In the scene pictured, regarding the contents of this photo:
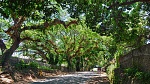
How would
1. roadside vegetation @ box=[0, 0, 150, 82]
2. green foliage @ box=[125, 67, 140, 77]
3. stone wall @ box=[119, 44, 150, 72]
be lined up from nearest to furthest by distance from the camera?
roadside vegetation @ box=[0, 0, 150, 82] → stone wall @ box=[119, 44, 150, 72] → green foliage @ box=[125, 67, 140, 77]

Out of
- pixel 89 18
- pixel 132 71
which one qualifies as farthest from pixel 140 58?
pixel 89 18

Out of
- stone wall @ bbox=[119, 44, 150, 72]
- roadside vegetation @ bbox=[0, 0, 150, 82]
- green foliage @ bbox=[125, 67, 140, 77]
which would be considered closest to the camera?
roadside vegetation @ bbox=[0, 0, 150, 82]

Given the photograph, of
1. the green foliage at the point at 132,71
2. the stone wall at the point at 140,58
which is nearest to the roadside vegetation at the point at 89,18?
the green foliage at the point at 132,71

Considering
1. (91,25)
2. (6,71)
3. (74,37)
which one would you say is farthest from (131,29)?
(74,37)

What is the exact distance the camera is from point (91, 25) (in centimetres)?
1057

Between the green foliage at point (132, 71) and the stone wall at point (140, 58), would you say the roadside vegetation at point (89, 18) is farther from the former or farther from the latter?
the stone wall at point (140, 58)

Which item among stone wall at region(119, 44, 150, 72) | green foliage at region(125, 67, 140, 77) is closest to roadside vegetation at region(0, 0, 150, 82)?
green foliage at region(125, 67, 140, 77)

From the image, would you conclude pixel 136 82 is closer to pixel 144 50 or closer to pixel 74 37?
pixel 144 50

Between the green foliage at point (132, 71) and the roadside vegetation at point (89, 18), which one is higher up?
the roadside vegetation at point (89, 18)

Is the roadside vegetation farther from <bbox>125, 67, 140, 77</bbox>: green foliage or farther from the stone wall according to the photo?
the stone wall

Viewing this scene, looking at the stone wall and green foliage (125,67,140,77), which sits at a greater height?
the stone wall

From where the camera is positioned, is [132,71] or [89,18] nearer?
[89,18]

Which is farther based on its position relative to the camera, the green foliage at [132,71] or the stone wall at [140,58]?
the green foliage at [132,71]

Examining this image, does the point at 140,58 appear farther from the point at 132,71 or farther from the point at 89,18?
the point at 89,18
